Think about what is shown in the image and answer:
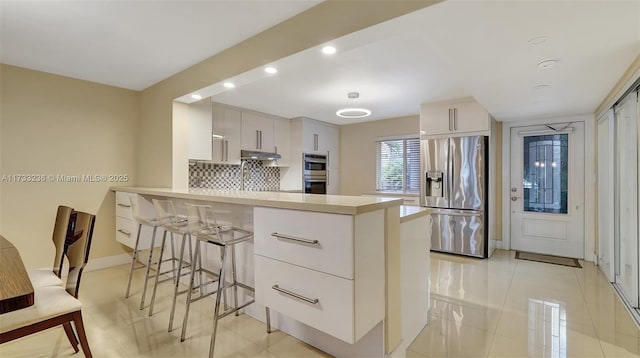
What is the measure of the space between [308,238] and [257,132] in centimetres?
384

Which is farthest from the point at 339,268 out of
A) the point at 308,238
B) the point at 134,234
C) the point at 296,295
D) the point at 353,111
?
the point at 353,111

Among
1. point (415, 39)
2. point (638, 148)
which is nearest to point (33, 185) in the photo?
point (415, 39)

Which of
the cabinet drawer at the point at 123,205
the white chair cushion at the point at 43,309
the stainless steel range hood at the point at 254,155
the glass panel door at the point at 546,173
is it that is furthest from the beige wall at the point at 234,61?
the glass panel door at the point at 546,173

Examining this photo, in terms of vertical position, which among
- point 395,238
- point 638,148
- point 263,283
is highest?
point 638,148

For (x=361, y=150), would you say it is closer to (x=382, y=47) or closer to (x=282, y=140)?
(x=282, y=140)

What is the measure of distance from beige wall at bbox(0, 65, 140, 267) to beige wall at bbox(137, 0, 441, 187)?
37 cm

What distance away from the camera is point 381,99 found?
168 inches

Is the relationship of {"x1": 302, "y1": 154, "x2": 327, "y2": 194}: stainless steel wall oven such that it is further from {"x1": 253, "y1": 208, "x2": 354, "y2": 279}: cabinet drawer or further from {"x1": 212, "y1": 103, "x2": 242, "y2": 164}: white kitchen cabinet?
{"x1": 253, "y1": 208, "x2": 354, "y2": 279}: cabinet drawer

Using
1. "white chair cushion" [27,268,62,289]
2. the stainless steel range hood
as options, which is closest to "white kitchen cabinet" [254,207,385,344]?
"white chair cushion" [27,268,62,289]

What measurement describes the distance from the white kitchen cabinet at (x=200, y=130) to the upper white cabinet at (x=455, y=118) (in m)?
3.29

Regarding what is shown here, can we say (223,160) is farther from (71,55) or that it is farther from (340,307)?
(340,307)

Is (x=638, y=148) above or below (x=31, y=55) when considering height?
below

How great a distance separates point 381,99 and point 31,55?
4.04 metres

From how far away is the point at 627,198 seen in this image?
2846 millimetres
